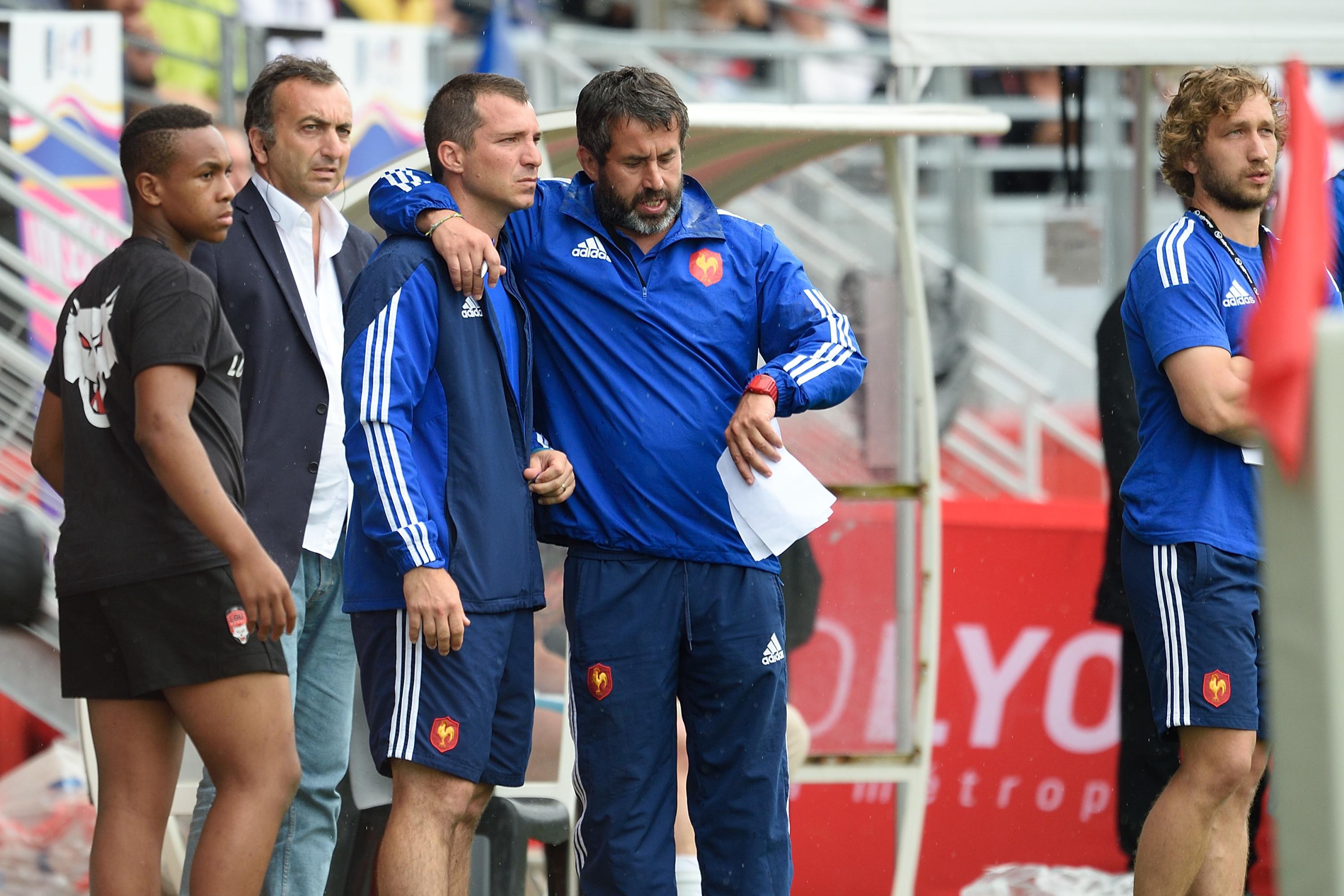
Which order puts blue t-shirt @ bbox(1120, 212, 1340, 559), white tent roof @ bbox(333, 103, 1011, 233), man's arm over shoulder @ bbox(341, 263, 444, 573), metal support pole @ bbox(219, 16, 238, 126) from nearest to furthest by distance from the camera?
man's arm over shoulder @ bbox(341, 263, 444, 573)
blue t-shirt @ bbox(1120, 212, 1340, 559)
white tent roof @ bbox(333, 103, 1011, 233)
metal support pole @ bbox(219, 16, 238, 126)

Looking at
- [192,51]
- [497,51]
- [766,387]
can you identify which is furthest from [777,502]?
[192,51]

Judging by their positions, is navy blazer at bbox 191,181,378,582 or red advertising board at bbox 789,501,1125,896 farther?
red advertising board at bbox 789,501,1125,896

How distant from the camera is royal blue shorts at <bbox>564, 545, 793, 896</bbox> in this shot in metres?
3.28

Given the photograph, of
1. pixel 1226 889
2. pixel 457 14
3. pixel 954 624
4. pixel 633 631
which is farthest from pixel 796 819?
pixel 457 14

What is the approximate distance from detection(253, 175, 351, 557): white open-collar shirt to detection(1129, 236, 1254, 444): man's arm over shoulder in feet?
6.27

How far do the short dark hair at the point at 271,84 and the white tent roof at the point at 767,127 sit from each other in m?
0.29

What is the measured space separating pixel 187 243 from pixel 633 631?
4.21ft

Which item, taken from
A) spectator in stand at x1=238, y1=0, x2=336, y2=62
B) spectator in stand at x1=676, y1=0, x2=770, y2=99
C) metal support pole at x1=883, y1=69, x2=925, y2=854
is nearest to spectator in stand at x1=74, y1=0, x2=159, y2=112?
spectator in stand at x1=238, y1=0, x2=336, y2=62

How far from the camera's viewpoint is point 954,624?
5629 mm

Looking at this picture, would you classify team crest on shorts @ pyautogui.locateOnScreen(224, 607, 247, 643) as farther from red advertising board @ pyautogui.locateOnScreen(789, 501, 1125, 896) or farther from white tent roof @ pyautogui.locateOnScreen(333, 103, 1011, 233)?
red advertising board @ pyautogui.locateOnScreen(789, 501, 1125, 896)

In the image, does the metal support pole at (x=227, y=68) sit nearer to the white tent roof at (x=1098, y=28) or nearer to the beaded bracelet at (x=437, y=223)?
the white tent roof at (x=1098, y=28)

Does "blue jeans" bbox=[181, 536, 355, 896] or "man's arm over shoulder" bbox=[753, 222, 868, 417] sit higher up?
"man's arm over shoulder" bbox=[753, 222, 868, 417]

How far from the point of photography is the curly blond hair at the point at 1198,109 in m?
3.59

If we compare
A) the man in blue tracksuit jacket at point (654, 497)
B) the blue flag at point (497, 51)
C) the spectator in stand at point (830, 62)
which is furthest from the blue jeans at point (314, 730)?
the spectator in stand at point (830, 62)
